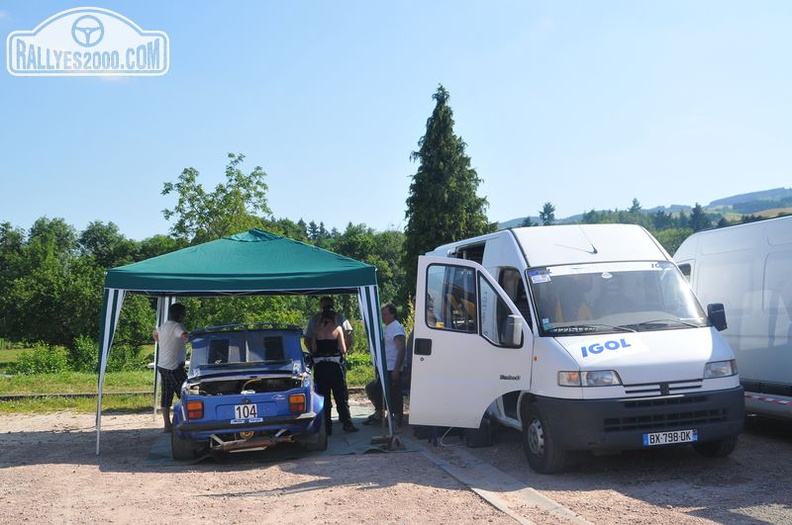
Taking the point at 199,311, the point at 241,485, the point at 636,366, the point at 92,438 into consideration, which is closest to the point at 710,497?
the point at 636,366

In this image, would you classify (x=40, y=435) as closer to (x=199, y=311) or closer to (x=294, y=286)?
(x=294, y=286)

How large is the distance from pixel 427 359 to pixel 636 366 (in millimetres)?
2616

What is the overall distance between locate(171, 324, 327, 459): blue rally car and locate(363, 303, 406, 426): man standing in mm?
1713

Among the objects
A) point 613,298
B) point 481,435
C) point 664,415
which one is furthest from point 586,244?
point 481,435

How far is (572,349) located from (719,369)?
1.53 m

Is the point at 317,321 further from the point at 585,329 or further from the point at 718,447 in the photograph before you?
the point at 718,447

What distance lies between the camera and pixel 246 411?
369 inches

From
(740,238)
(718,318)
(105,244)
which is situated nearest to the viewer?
(718,318)

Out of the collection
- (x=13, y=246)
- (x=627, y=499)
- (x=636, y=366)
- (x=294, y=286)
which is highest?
(x=13, y=246)

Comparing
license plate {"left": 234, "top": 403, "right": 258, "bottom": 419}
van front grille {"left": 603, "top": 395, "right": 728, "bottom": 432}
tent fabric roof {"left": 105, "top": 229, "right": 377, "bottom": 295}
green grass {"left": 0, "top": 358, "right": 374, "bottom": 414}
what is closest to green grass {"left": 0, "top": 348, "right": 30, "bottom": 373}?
green grass {"left": 0, "top": 358, "right": 374, "bottom": 414}

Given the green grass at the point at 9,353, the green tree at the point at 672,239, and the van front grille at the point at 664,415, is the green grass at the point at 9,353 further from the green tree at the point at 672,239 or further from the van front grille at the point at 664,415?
the van front grille at the point at 664,415

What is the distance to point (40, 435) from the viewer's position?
1252 cm

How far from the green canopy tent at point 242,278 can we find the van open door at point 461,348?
1143 millimetres

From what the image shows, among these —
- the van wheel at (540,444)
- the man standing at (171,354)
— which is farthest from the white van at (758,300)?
the man standing at (171,354)
